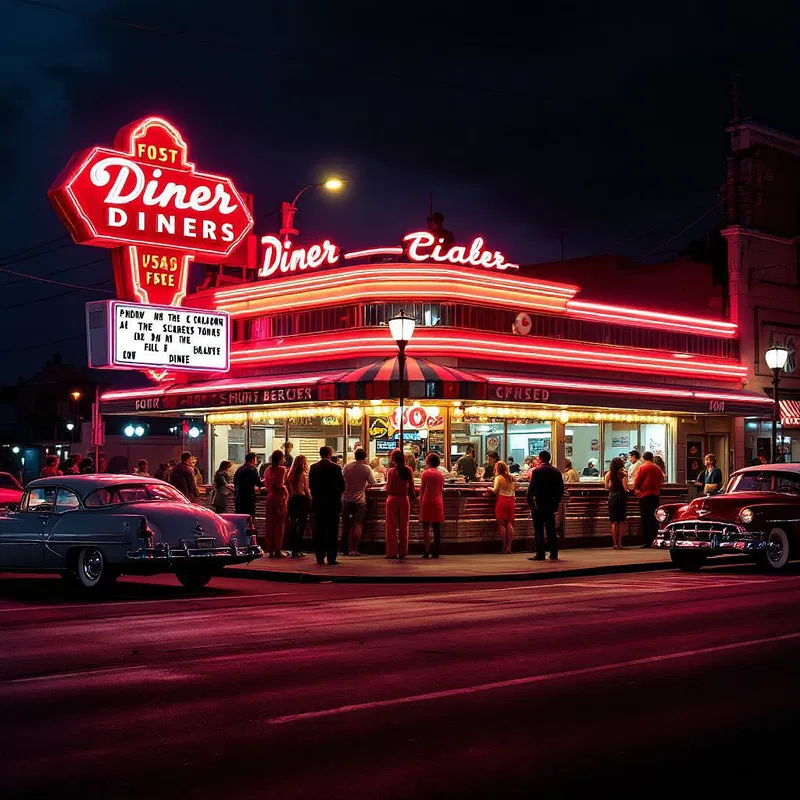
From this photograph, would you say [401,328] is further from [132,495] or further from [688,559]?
[132,495]

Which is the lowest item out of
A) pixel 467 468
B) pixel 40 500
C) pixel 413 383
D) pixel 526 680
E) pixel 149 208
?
pixel 526 680

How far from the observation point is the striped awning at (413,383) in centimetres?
2631

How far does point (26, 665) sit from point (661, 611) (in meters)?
7.27

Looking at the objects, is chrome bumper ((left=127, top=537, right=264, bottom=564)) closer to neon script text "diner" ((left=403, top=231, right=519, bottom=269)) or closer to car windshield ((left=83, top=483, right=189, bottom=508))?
car windshield ((left=83, top=483, right=189, bottom=508))

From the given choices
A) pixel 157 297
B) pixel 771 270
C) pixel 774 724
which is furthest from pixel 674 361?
pixel 774 724

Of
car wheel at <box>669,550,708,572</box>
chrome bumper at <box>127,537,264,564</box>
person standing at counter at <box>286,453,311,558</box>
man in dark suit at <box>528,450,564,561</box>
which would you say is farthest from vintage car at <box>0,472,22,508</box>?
car wheel at <box>669,550,708,572</box>

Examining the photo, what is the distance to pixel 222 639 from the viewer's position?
12031 mm

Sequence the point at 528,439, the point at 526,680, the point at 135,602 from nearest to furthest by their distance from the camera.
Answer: the point at 526,680 → the point at 135,602 → the point at 528,439

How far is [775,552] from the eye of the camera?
66.1 feet

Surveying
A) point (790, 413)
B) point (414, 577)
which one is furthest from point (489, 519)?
point (790, 413)

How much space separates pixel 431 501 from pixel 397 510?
647 mm

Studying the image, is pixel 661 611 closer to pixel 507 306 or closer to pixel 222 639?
pixel 222 639

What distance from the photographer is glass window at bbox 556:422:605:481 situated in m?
32.6

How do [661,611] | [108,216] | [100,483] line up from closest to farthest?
[661,611], [100,483], [108,216]
